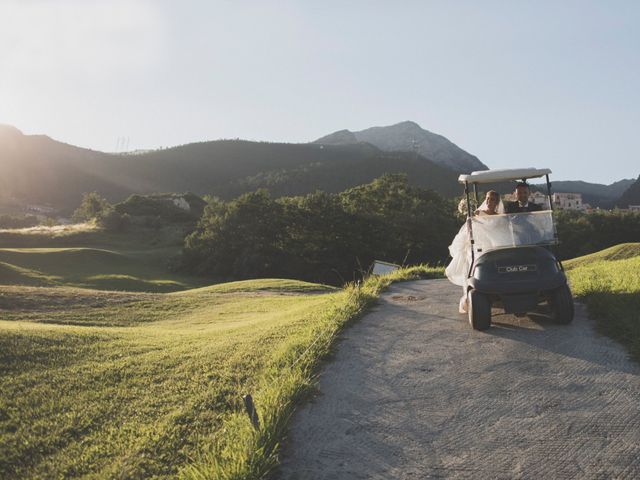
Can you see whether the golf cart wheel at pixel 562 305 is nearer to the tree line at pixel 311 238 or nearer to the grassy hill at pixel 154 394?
the grassy hill at pixel 154 394

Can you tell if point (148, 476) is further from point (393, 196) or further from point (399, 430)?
point (393, 196)

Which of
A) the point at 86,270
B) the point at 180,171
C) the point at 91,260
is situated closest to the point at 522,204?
the point at 86,270

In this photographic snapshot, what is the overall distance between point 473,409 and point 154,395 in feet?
9.89

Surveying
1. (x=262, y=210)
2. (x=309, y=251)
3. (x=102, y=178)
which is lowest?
Answer: (x=309, y=251)

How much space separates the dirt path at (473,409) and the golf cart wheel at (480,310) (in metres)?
0.13

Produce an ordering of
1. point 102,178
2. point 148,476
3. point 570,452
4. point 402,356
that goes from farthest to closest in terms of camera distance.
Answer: point 102,178, point 402,356, point 570,452, point 148,476

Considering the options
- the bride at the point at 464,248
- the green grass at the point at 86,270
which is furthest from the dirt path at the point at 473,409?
the green grass at the point at 86,270

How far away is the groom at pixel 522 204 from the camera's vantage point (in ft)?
26.9

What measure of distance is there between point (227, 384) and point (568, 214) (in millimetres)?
65902

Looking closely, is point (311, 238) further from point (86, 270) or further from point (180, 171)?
point (180, 171)

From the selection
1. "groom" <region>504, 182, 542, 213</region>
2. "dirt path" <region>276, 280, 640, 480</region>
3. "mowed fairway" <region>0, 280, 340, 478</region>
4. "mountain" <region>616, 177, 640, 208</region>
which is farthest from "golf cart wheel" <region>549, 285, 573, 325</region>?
"mountain" <region>616, 177, 640, 208</region>

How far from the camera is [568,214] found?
63344 millimetres

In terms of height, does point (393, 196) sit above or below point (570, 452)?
above

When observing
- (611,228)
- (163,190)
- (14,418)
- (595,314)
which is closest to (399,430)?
(14,418)
